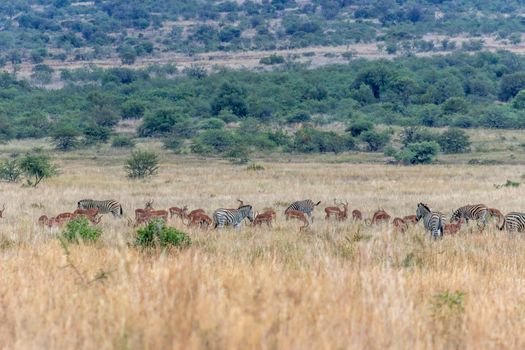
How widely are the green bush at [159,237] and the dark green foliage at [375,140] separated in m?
39.0

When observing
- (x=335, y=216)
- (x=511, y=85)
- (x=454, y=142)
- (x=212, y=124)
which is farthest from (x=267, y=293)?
(x=511, y=85)

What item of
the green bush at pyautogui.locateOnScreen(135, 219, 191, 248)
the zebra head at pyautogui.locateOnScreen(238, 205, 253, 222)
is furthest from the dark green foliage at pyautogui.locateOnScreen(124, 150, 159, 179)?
the green bush at pyautogui.locateOnScreen(135, 219, 191, 248)

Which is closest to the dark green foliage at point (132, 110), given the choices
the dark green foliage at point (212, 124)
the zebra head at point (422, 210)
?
the dark green foliage at point (212, 124)

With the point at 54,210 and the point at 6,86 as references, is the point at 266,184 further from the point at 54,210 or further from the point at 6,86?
the point at 6,86

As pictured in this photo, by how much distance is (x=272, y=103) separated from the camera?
6962cm

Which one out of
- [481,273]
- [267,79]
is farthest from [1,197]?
[267,79]

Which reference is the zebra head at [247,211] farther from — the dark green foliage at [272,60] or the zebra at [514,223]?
the dark green foliage at [272,60]

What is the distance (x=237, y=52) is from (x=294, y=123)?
56.8 m

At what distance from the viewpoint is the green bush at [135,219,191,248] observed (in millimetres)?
10319

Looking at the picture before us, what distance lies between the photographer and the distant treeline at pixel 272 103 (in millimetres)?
52375

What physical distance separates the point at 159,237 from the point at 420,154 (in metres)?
32.4

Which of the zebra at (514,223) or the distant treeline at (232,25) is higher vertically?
the zebra at (514,223)

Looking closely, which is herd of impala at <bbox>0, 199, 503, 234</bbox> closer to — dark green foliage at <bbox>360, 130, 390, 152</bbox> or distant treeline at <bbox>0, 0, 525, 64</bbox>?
dark green foliage at <bbox>360, 130, 390, 152</bbox>

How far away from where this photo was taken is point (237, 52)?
4660 inches
